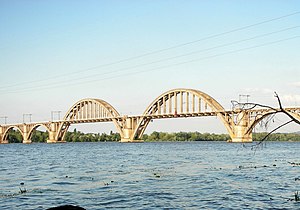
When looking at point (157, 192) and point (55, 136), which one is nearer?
point (157, 192)

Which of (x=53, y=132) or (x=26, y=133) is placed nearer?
(x=53, y=132)

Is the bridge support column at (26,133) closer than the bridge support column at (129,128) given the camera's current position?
No

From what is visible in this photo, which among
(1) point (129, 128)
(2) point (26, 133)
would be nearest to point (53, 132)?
(2) point (26, 133)

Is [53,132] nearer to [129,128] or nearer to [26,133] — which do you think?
[26,133]

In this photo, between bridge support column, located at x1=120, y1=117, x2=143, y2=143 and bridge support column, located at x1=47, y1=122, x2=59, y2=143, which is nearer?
bridge support column, located at x1=120, y1=117, x2=143, y2=143

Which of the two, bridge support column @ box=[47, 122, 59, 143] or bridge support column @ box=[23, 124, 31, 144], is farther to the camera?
bridge support column @ box=[23, 124, 31, 144]

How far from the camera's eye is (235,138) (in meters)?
97.3

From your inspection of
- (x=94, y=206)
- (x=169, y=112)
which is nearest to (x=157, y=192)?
(x=94, y=206)

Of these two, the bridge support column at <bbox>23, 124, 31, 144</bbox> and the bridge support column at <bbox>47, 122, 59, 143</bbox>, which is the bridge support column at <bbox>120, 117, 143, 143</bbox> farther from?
the bridge support column at <bbox>23, 124, 31, 144</bbox>

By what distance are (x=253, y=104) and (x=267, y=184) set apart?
48.2 ft

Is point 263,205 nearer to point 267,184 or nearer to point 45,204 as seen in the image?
point 267,184

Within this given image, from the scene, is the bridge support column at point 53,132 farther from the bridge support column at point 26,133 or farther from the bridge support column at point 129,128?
the bridge support column at point 129,128

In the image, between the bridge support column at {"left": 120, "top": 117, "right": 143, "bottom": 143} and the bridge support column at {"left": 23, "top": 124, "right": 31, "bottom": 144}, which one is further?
the bridge support column at {"left": 23, "top": 124, "right": 31, "bottom": 144}

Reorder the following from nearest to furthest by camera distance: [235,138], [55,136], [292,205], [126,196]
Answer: [292,205]
[126,196]
[235,138]
[55,136]
